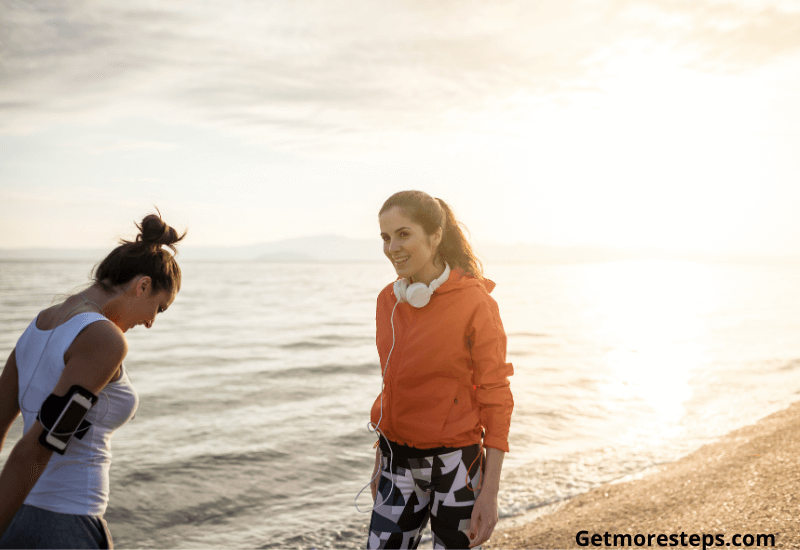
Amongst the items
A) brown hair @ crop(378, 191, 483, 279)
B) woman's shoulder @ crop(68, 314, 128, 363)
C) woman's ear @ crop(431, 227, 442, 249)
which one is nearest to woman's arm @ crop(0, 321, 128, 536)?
woman's shoulder @ crop(68, 314, 128, 363)

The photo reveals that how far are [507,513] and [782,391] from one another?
9.90 meters

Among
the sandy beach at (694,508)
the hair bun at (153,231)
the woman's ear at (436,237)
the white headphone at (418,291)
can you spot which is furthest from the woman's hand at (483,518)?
the sandy beach at (694,508)

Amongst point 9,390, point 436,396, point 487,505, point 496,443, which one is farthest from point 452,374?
point 9,390

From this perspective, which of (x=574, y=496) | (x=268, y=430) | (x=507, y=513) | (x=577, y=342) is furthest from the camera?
(x=577, y=342)

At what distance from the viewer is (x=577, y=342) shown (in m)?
23.2

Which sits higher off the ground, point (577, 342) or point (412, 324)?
point (412, 324)

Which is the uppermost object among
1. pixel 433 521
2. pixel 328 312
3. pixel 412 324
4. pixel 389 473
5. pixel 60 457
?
pixel 412 324

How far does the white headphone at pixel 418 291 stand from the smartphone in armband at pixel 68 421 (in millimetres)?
1469

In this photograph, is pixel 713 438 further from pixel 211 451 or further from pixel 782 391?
pixel 211 451

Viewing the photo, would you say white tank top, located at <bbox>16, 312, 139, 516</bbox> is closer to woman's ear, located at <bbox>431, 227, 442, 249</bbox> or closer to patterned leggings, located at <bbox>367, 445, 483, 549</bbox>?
patterned leggings, located at <bbox>367, 445, 483, 549</bbox>

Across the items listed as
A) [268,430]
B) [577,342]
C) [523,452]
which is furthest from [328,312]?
[523,452]

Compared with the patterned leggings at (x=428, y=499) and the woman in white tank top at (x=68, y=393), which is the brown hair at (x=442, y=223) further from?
the woman in white tank top at (x=68, y=393)

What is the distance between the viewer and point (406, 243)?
9.41 feet

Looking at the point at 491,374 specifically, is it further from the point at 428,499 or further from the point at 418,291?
the point at 428,499
